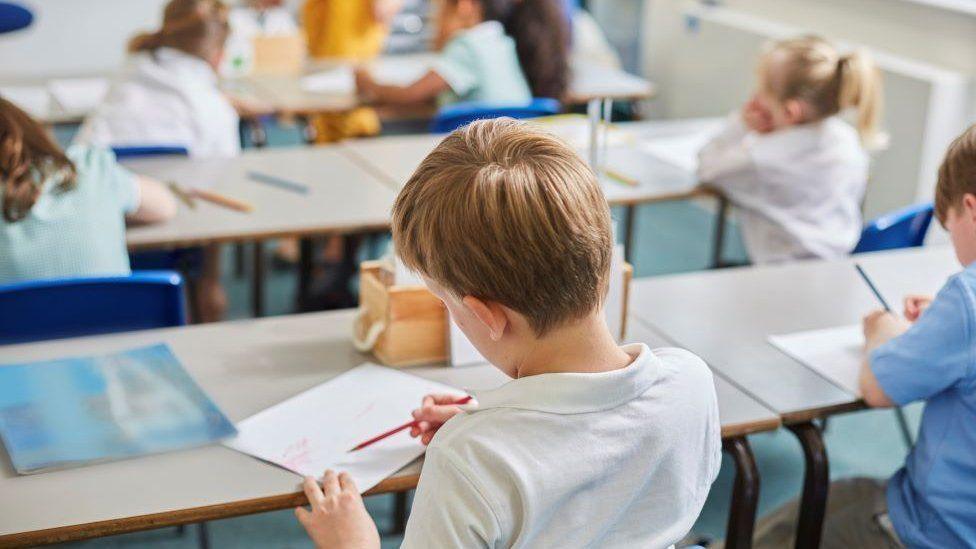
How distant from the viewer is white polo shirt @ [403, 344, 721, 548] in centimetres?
104

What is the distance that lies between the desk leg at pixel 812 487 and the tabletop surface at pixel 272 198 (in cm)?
122

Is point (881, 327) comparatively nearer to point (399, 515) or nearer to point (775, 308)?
point (775, 308)

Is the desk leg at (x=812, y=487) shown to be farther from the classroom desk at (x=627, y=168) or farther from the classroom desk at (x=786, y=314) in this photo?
the classroom desk at (x=627, y=168)

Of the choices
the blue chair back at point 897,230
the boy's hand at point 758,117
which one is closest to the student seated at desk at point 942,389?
the blue chair back at point 897,230

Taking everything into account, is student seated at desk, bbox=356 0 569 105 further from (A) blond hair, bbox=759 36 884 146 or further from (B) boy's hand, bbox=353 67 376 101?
(A) blond hair, bbox=759 36 884 146

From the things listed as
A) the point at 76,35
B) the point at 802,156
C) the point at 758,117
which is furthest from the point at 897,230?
the point at 76,35

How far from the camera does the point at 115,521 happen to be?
1.32 meters

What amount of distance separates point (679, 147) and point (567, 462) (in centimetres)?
250

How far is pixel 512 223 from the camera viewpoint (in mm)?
1009

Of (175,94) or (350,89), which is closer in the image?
(175,94)

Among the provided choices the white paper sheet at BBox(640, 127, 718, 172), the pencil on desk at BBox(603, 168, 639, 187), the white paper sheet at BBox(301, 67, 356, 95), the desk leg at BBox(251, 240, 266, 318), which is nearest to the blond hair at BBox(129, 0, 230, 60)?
the desk leg at BBox(251, 240, 266, 318)

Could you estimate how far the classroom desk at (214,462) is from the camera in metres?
1.33

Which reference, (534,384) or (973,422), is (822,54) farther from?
(534,384)

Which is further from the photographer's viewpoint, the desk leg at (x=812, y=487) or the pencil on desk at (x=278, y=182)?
the pencil on desk at (x=278, y=182)
